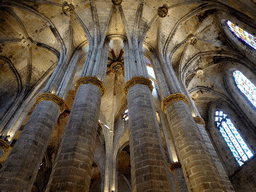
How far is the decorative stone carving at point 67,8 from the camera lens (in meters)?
10.4

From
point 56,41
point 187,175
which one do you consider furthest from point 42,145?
point 56,41

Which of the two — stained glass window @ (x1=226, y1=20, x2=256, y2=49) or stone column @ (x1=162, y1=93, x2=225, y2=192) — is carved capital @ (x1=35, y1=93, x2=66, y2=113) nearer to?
stone column @ (x1=162, y1=93, x2=225, y2=192)

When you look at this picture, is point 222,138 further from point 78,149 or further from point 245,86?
point 78,149

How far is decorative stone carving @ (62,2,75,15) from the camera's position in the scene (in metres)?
10.4

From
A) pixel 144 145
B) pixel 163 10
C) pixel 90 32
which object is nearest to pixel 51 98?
pixel 144 145

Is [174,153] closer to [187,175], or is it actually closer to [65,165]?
[187,175]

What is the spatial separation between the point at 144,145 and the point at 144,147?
0.18 feet

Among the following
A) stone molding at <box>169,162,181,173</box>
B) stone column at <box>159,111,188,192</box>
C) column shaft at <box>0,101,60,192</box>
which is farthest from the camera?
stone molding at <box>169,162,181,173</box>

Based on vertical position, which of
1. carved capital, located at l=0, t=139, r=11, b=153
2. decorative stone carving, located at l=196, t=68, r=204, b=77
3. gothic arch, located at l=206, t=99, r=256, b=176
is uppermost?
decorative stone carving, located at l=196, t=68, r=204, b=77

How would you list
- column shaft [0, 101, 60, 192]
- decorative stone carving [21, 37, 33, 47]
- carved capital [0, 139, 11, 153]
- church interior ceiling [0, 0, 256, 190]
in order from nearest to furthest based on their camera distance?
column shaft [0, 101, 60, 192] < carved capital [0, 139, 11, 153] < church interior ceiling [0, 0, 256, 190] < decorative stone carving [21, 37, 33, 47]

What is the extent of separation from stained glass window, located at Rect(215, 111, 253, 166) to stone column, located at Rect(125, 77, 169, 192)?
843 cm

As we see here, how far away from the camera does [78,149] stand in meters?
4.58

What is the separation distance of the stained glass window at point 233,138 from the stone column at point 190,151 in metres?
6.77

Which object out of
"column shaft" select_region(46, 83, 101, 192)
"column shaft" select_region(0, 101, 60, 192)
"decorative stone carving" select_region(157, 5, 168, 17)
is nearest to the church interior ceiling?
"decorative stone carving" select_region(157, 5, 168, 17)
